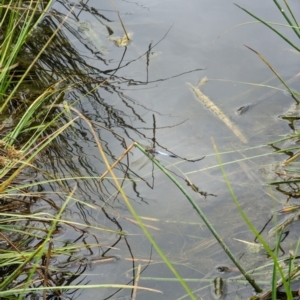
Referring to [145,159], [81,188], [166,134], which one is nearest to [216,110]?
[166,134]

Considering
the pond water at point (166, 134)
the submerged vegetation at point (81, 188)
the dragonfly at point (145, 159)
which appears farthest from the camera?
the dragonfly at point (145, 159)

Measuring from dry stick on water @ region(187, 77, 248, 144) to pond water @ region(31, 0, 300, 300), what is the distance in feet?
0.06

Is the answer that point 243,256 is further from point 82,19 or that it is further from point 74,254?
point 82,19

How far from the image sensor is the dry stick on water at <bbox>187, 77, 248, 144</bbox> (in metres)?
2.08

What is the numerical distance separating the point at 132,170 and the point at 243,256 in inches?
22.1

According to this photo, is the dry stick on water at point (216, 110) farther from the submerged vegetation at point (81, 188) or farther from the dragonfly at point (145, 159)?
the dragonfly at point (145, 159)

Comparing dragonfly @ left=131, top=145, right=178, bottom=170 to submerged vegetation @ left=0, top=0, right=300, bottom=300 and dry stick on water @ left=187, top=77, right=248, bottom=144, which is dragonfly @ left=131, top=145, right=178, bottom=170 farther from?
dry stick on water @ left=187, top=77, right=248, bottom=144

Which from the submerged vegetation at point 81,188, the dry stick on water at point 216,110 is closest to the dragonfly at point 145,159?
the submerged vegetation at point 81,188

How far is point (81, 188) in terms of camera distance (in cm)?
186

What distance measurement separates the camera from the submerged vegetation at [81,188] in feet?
4.87

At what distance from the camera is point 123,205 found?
181cm

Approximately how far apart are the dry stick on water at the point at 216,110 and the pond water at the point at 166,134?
0.02 metres

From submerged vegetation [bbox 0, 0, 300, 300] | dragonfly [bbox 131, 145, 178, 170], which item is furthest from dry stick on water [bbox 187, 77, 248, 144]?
dragonfly [bbox 131, 145, 178, 170]

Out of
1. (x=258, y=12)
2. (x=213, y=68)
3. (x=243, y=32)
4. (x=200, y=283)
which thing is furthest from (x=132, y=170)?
(x=258, y=12)
